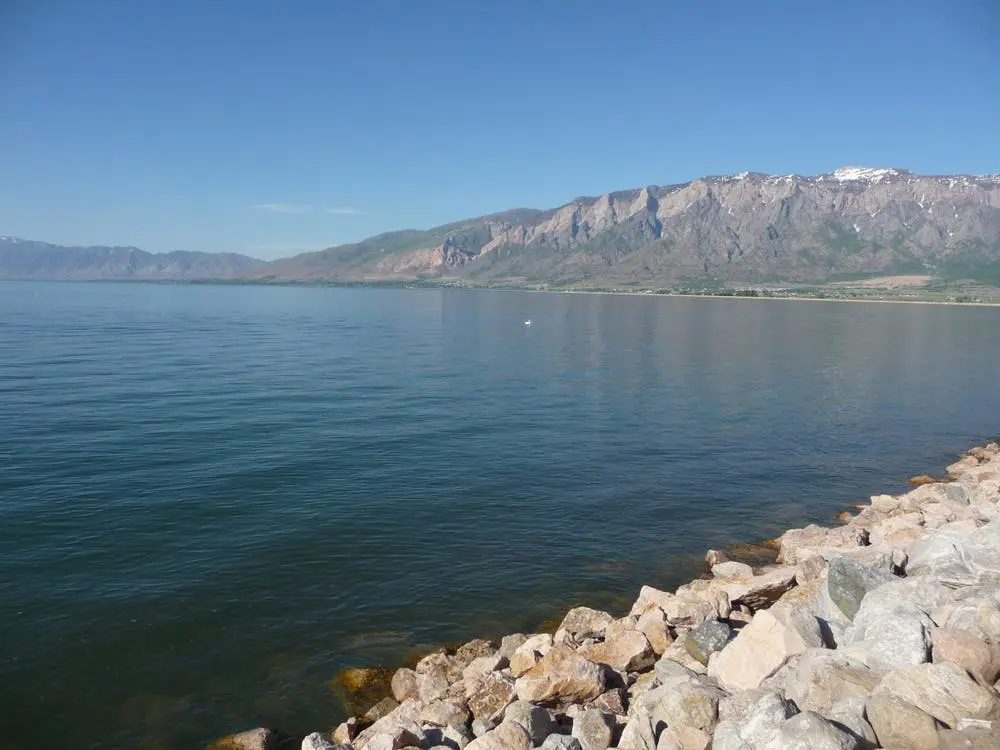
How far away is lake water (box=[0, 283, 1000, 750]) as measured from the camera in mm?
17594

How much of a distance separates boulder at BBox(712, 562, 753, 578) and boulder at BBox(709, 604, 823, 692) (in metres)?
7.09

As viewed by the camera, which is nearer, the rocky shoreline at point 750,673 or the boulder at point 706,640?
the rocky shoreline at point 750,673

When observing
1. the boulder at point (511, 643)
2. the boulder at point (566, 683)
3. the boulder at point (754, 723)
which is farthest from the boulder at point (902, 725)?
the boulder at point (511, 643)

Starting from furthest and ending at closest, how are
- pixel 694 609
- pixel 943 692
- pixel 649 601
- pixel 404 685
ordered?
1. pixel 649 601
2. pixel 694 609
3. pixel 404 685
4. pixel 943 692

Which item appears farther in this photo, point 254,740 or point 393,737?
point 254,740

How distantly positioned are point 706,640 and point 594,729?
12.7 ft

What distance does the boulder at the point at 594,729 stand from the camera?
11602 millimetres

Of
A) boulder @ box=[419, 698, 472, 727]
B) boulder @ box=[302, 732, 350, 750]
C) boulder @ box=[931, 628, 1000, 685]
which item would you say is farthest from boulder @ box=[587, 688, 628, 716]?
boulder @ box=[931, 628, 1000, 685]

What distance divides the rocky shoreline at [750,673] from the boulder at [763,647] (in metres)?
0.03

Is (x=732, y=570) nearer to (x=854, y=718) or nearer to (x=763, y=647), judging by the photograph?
(x=763, y=647)

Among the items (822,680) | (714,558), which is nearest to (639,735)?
(822,680)

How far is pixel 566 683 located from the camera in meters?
13.8

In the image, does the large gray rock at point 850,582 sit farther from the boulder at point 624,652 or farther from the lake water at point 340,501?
the lake water at point 340,501

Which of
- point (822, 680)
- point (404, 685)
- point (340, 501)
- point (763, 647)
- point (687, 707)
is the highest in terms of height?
point (822, 680)
